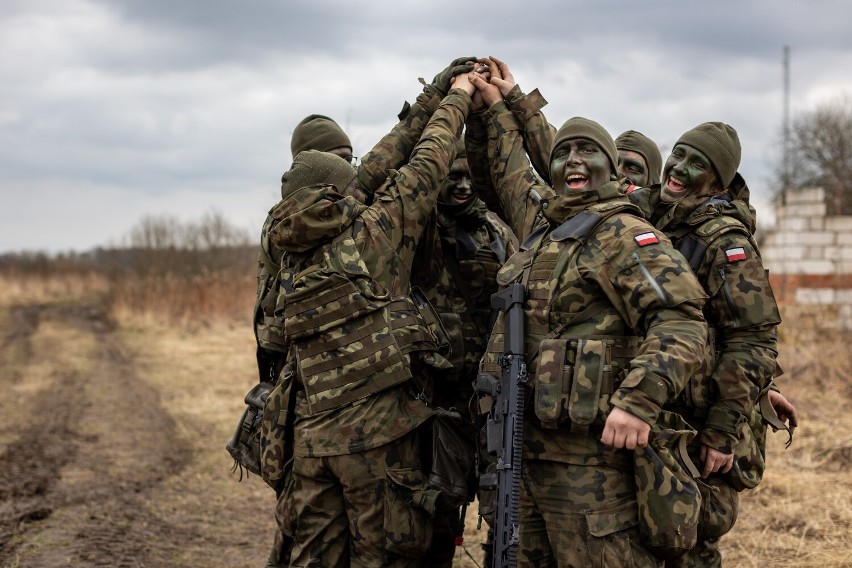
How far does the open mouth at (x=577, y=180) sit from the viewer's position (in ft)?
11.8

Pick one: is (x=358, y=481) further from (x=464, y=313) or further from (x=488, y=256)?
(x=488, y=256)

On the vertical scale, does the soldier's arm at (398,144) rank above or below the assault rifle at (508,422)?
above

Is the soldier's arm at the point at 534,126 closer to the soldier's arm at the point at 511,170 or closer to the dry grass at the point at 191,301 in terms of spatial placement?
the soldier's arm at the point at 511,170

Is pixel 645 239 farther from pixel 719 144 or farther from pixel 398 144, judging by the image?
pixel 398 144

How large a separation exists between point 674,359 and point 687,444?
0.62 metres

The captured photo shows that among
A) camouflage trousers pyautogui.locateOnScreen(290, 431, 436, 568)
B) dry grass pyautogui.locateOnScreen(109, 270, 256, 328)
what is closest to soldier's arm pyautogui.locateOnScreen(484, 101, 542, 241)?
camouflage trousers pyautogui.locateOnScreen(290, 431, 436, 568)

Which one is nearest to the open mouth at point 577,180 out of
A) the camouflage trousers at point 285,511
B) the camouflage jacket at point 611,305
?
the camouflage jacket at point 611,305

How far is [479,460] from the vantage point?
385 centimetres

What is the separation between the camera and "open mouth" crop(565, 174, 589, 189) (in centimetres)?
358

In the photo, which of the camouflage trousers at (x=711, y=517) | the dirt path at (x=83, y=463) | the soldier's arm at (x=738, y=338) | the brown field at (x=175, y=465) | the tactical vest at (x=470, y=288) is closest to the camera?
the soldier's arm at (x=738, y=338)

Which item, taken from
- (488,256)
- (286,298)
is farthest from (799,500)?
(286,298)

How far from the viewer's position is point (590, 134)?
11.7 feet

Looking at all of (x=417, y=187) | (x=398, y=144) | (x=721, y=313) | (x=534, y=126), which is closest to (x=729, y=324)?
(x=721, y=313)

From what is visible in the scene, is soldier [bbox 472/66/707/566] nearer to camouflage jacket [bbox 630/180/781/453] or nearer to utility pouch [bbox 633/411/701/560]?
utility pouch [bbox 633/411/701/560]
